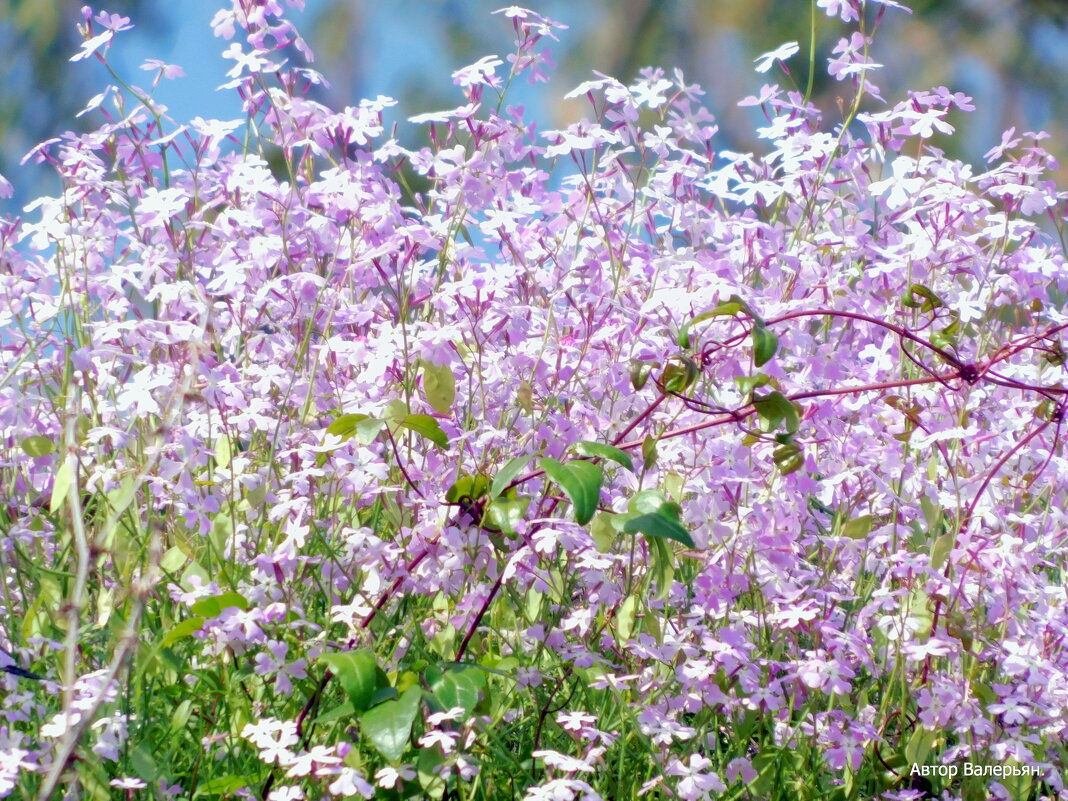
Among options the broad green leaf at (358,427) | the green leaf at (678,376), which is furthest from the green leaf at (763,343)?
the broad green leaf at (358,427)

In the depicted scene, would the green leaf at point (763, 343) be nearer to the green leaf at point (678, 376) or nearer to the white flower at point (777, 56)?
the green leaf at point (678, 376)

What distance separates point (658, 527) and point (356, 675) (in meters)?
0.39

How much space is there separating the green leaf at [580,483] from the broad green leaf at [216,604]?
448 millimetres

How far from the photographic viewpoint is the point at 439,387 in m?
1.91

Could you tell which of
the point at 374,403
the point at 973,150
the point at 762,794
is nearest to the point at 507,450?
the point at 374,403

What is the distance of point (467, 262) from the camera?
2572mm

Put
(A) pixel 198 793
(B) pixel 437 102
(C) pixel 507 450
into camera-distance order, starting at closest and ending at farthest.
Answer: (A) pixel 198 793 < (C) pixel 507 450 < (B) pixel 437 102

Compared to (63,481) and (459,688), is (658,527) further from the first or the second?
(63,481)

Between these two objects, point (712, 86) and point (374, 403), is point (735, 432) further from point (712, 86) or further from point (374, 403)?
point (712, 86)

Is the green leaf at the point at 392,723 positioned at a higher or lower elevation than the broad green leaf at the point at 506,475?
lower

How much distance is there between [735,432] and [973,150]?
10.2 m

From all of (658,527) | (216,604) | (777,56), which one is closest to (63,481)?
(216,604)

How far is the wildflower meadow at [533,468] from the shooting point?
5.64 feet

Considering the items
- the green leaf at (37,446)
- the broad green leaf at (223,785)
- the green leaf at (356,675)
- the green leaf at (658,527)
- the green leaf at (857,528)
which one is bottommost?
the broad green leaf at (223,785)
